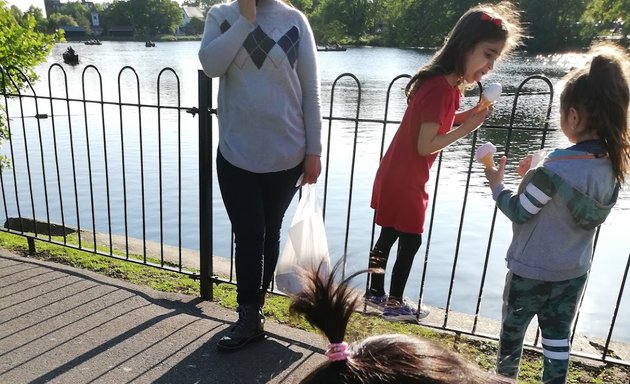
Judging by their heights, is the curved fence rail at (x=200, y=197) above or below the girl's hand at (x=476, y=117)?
below

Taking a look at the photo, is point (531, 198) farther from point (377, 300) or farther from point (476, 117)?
point (377, 300)

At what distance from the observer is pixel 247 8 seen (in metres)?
2.38

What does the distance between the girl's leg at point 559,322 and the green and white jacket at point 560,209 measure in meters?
0.06

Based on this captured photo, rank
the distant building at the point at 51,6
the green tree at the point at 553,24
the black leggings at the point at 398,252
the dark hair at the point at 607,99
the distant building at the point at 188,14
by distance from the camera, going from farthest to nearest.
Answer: the distant building at the point at 51,6 < the distant building at the point at 188,14 < the green tree at the point at 553,24 < the black leggings at the point at 398,252 < the dark hair at the point at 607,99

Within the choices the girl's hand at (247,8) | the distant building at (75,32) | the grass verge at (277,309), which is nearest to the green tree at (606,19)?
the grass verge at (277,309)

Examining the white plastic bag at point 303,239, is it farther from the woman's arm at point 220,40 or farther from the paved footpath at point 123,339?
the woman's arm at point 220,40

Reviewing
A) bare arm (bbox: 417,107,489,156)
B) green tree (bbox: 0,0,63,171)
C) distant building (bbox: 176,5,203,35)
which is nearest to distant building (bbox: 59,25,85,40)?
distant building (bbox: 176,5,203,35)

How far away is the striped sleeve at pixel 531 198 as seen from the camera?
2.03 meters

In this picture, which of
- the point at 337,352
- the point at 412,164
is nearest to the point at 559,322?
the point at 412,164

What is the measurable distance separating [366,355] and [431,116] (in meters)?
1.65

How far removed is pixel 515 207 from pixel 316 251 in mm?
939

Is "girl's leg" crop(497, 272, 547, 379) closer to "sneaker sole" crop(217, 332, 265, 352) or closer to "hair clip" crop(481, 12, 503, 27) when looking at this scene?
"hair clip" crop(481, 12, 503, 27)

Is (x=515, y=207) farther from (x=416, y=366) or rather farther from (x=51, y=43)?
(x=51, y=43)

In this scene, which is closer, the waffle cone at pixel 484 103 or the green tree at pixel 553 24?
the waffle cone at pixel 484 103
